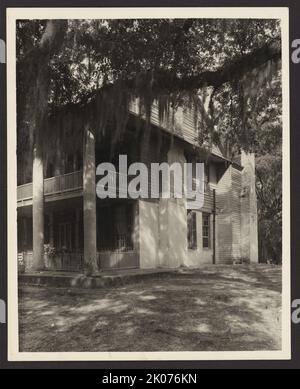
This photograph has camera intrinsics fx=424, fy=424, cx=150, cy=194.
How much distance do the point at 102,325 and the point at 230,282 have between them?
4411 mm

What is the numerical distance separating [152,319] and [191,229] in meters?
8.47

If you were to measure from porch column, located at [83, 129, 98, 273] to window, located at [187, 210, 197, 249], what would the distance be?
4421 mm

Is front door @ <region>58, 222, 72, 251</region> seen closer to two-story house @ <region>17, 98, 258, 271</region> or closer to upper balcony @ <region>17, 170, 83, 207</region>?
two-story house @ <region>17, 98, 258, 271</region>

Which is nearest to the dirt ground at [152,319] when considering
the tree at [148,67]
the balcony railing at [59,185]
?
the tree at [148,67]

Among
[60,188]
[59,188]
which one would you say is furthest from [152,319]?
[59,188]

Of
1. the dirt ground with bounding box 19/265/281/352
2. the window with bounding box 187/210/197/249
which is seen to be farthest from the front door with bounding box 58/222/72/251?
the dirt ground with bounding box 19/265/281/352

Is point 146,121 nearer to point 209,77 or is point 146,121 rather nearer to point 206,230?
point 209,77

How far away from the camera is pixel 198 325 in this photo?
6.36 metres

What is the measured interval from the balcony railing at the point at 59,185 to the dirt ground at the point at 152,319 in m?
4.60

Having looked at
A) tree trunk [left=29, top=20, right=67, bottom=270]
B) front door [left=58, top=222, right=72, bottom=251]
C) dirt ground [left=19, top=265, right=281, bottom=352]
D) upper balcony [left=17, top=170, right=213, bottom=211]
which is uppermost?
tree trunk [left=29, top=20, right=67, bottom=270]

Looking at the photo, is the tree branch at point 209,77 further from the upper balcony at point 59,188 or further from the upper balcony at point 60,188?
the upper balcony at point 59,188

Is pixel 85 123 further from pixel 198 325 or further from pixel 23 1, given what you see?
pixel 198 325

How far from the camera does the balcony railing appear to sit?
12723mm
